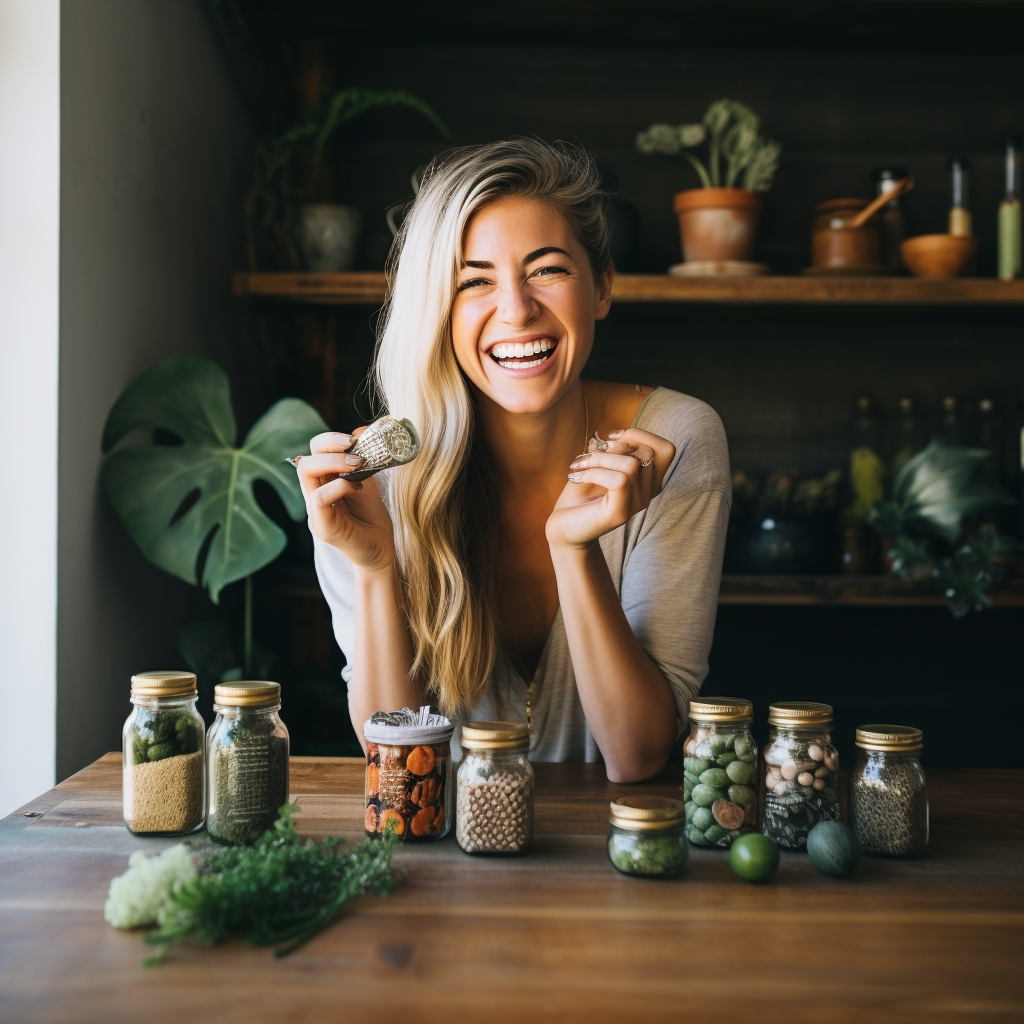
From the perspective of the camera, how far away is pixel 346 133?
251 centimetres

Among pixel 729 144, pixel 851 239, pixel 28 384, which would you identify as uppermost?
pixel 729 144

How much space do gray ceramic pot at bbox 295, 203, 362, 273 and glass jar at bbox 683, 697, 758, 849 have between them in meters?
1.58

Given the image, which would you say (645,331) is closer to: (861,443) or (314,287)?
(861,443)

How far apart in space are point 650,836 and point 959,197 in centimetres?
194

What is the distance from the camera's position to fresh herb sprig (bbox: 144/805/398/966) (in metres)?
0.69

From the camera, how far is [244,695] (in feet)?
2.82

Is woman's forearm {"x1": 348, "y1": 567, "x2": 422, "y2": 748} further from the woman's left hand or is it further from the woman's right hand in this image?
the woman's left hand

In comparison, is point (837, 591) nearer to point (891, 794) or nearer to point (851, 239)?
point (851, 239)

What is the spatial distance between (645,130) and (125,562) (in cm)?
162

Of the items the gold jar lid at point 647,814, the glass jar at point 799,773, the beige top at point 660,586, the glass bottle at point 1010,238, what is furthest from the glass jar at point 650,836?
the glass bottle at point 1010,238

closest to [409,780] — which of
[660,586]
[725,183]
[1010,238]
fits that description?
[660,586]

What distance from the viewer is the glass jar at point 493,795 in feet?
2.77

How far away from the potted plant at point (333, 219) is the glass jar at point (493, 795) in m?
1.56

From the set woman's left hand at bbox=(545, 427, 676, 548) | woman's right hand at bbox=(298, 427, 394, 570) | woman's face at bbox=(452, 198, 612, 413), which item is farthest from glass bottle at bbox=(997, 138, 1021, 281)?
woman's right hand at bbox=(298, 427, 394, 570)
